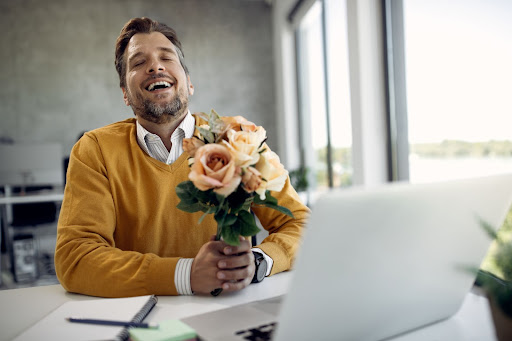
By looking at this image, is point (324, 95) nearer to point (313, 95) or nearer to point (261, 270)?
point (313, 95)

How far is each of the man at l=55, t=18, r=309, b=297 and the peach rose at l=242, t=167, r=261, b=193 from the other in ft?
0.73

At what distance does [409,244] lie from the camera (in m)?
0.56

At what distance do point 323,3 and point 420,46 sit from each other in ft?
6.00

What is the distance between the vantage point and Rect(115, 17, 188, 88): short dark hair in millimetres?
1457

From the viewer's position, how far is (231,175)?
71cm

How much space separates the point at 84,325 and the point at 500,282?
672mm

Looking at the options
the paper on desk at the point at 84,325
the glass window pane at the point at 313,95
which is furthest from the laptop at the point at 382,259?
the glass window pane at the point at 313,95

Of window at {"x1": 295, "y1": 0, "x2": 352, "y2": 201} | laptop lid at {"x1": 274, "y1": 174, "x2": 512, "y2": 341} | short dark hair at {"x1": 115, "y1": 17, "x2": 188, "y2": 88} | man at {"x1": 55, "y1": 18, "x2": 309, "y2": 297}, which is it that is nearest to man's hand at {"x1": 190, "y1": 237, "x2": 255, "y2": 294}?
man at {"x1": 55, "y1": 18, "x2": 309, "y2": 297}

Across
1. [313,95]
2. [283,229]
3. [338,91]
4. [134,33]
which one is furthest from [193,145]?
[313,95]

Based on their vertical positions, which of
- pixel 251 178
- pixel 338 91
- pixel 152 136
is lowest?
pixel 251 178

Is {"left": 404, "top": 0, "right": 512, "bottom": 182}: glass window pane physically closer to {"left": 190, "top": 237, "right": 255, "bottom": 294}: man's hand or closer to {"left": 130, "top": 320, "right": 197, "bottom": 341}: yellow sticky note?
{"left": 190, "top": 237, "right": 255, "bottom": 294}: man's hand

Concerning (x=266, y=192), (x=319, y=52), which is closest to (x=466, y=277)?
(x=266, y=192)

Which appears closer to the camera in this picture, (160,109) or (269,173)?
(269,173)

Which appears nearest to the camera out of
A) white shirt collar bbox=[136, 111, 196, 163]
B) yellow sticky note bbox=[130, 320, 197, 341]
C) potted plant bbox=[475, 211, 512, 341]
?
potted plant bbox=[475, 211, 512, 341]
